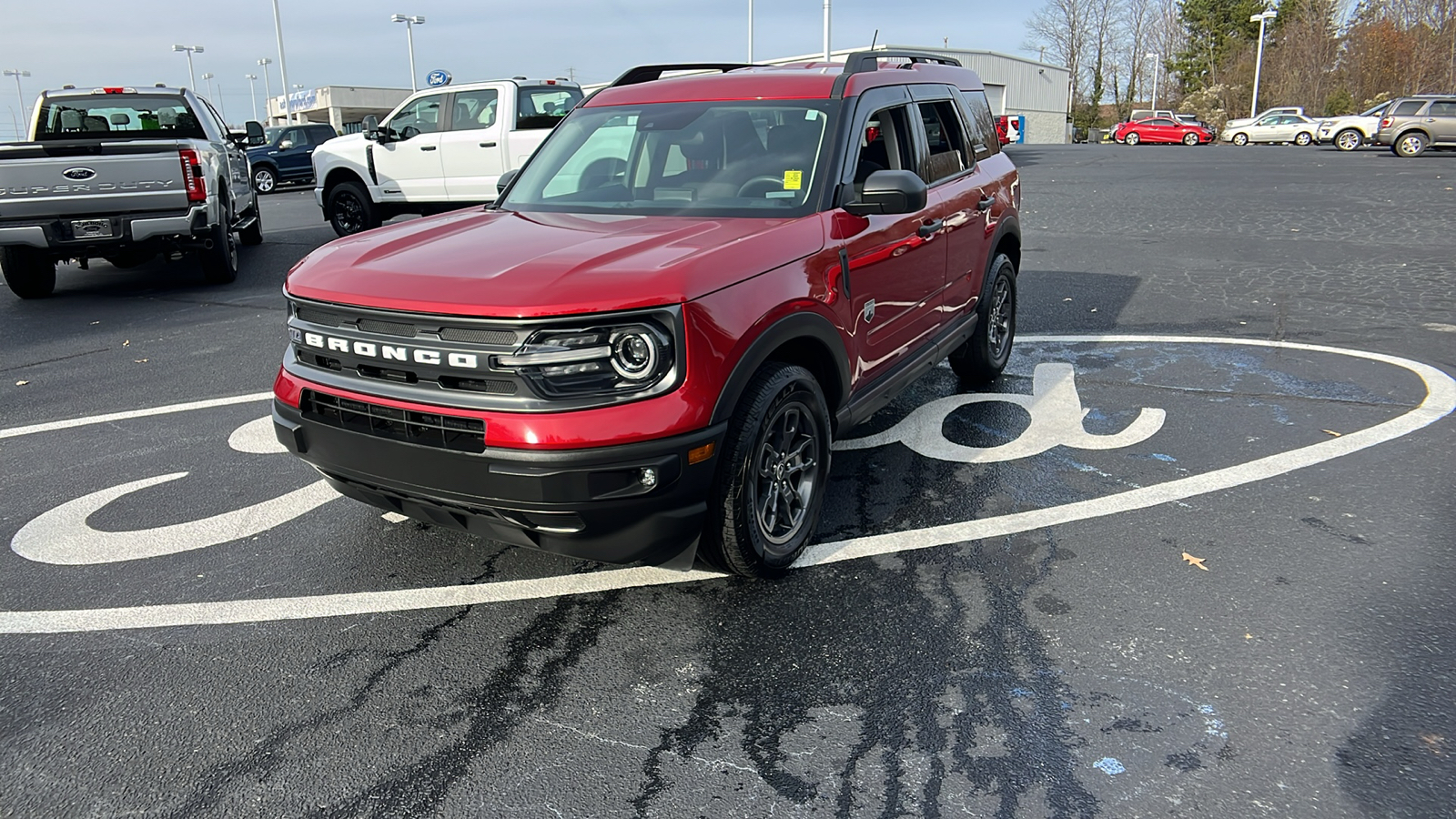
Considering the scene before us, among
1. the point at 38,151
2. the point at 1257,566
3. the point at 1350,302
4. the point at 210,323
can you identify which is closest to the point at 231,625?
the point at 1257,566

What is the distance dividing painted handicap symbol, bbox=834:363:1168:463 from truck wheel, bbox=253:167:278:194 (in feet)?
81.2

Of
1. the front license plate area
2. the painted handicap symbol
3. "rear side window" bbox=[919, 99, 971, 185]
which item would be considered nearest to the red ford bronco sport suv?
"rear side window" bbox=[919, 99, 971, 185]

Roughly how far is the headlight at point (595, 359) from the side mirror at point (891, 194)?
1303 mm

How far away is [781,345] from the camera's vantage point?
3564 mm

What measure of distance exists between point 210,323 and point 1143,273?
30.6ft

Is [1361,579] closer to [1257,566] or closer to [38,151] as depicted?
[1257,566]

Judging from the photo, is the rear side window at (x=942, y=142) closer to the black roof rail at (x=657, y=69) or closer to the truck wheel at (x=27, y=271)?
the black roof rail at (x=657, y=69)

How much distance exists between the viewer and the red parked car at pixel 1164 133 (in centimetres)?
4934

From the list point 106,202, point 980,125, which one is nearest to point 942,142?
point 980,125

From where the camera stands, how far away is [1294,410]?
19.0 ft

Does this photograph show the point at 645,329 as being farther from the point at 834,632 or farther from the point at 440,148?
the point at 440,148

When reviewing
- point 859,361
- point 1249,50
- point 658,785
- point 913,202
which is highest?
point 1249,50

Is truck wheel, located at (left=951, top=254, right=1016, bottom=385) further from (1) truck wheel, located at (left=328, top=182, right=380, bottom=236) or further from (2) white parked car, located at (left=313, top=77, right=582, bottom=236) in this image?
(1) truck wheel, located at (left=328, top=182, right=380, bottom=236)

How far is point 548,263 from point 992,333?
3788 mm
